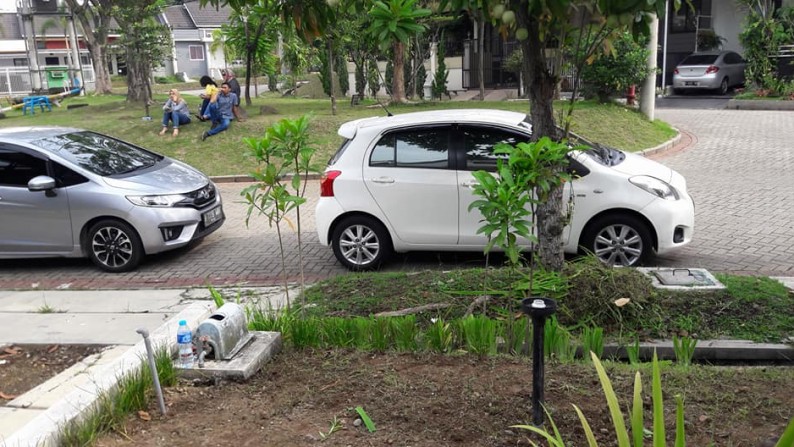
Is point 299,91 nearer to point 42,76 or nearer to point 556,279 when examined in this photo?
point 42,76

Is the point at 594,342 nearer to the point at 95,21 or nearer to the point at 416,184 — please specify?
the point at 416,184

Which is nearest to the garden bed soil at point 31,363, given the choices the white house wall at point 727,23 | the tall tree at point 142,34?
the tall tree at point 142,34

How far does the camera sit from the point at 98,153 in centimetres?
934

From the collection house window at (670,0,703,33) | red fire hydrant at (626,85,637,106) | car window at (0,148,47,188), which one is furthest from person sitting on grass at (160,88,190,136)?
house window at (670,0,703,33)

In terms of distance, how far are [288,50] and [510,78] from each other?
12.3 meters

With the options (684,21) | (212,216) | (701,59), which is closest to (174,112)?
(212,216)

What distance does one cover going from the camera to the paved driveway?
8.02 m

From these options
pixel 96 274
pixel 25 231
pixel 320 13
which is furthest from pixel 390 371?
pixel 25 231

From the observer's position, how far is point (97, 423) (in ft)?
11.9

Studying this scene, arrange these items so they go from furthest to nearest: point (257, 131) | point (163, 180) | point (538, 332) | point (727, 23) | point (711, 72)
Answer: point (727, 23), point (711, 72), point (257, 131), point (163, 180), point (538, 332)

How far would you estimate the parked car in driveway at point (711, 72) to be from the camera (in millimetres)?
26672

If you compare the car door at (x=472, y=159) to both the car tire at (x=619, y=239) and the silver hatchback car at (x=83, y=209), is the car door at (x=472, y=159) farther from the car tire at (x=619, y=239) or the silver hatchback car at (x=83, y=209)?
the silver hatchback car at (x=83, y=209)

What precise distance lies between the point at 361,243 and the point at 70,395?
14.4ft

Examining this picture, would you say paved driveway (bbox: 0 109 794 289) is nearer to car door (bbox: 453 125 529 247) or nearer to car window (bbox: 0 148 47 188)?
car door (bbox: 453 125 529 247)
